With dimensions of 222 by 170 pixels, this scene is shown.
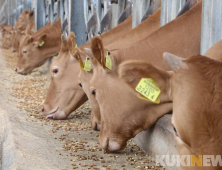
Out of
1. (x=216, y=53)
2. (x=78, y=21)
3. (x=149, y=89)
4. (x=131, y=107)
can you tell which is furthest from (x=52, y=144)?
(x=78, y=21)

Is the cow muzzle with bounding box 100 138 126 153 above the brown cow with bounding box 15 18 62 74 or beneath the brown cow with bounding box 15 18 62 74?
above

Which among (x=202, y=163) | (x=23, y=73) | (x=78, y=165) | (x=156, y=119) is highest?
(x=202, y=163)

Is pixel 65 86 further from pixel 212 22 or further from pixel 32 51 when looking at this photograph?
pixel 32 51

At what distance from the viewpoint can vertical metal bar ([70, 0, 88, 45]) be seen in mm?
7484

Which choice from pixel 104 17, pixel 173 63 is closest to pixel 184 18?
pixel 173 63

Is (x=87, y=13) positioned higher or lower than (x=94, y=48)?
lower

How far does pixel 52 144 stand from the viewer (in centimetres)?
432

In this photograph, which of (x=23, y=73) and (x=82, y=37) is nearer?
(x=82, y=37)

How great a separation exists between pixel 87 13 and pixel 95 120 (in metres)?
3.08

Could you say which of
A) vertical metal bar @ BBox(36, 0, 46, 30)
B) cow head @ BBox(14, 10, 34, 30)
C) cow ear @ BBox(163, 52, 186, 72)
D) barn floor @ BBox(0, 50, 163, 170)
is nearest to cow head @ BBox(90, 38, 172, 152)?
barn floor @ BBox(0, 50, 163, 170)

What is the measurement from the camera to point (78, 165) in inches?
144

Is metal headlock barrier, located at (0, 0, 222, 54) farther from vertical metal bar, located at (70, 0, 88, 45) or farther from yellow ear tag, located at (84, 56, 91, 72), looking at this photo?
yellow ear tag, located at (84, 56, 91, 72)

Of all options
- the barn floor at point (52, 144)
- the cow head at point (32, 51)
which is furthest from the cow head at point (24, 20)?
the barn floor at point (52, 144)

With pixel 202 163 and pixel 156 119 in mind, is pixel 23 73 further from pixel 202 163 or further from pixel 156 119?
pixel 202 163
